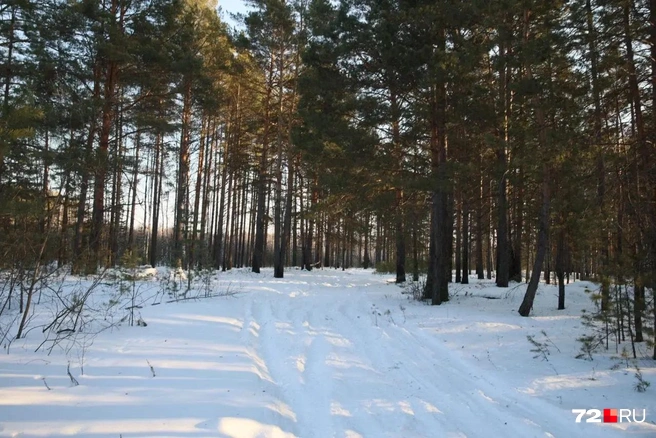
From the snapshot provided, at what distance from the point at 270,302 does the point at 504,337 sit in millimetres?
5929

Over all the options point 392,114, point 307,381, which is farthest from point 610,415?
point 392,114

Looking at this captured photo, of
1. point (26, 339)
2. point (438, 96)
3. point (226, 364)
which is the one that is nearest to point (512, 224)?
point (438, 96)

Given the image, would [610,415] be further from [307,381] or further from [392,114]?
[392,114]

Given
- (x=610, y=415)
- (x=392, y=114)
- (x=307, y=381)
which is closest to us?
(x=610, y=415)

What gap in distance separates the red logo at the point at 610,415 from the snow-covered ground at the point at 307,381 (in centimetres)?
12

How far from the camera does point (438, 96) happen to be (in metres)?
11.0

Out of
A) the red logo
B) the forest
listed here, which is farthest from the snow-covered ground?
the forest

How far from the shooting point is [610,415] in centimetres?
425

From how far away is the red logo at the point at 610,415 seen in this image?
4.14m

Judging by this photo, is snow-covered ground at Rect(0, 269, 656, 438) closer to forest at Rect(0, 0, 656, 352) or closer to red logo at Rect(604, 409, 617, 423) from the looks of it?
red logo at Rect(604, 409, 617, 423)

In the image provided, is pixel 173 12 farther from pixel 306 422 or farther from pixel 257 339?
pixel 306 422

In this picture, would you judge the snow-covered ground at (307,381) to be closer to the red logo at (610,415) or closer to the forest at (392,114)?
the red logo at (610,415)

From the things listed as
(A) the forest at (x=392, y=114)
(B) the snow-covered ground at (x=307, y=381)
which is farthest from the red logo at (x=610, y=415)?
(A) the forest at (x=392, y=114)

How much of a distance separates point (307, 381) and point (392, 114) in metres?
8.37
